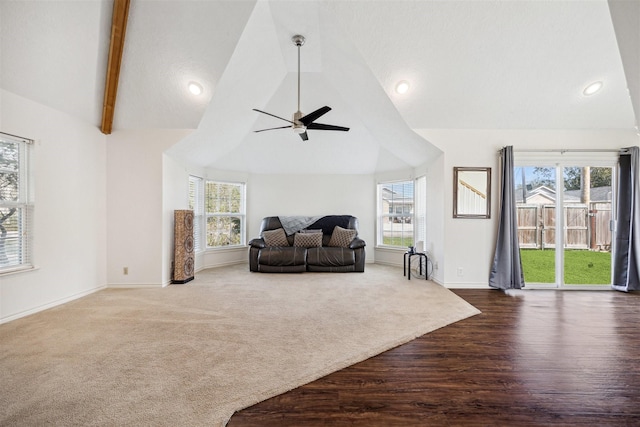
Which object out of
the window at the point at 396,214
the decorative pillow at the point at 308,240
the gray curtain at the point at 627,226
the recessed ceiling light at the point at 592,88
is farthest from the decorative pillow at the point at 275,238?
the gray curtain at the point at 627,226

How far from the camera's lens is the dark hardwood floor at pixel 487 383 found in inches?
68.2

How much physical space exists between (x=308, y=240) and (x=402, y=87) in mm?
3464

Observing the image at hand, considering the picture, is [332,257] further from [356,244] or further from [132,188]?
[132,188]

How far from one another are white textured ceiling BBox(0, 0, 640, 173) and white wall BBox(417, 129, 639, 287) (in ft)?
0.54

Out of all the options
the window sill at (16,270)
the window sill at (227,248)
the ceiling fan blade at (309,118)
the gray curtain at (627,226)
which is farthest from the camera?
the window sill at (227,248)

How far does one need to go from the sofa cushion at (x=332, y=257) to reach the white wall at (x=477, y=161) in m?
1.82

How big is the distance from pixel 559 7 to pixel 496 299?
3.57 m

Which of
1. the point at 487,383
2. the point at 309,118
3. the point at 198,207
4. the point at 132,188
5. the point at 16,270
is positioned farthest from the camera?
the point at 198,207

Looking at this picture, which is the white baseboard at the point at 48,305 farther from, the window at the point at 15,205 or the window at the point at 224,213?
the window at the point at 224,213

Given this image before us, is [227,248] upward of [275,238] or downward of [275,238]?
downward

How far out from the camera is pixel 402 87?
13.3 feet

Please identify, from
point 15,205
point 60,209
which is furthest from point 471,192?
point 15,205

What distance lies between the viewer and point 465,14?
3.28 m

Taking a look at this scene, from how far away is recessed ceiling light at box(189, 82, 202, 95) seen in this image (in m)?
3.96
